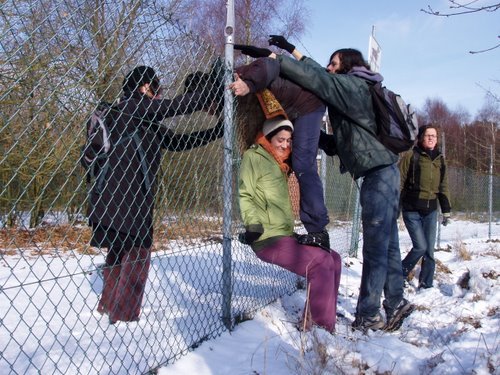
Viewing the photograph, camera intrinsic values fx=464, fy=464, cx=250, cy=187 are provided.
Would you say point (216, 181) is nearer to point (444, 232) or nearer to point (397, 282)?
point (397, 282)

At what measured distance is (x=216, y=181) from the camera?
3.66 m

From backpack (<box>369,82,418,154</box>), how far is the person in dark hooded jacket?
0.16ft

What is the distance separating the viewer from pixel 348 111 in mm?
3285

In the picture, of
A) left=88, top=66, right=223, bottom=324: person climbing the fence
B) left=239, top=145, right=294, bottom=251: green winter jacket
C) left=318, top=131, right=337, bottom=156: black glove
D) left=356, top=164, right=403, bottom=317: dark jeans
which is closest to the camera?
left=88, top=66, right=223, bottom=324: person climbing the fence

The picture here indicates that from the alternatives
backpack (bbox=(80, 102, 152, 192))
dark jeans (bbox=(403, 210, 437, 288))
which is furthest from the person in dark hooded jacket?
dark jeans (bbox=(403, 210, 437, 288))

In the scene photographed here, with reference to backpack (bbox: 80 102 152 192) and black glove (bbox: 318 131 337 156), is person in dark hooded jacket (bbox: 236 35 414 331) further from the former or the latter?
backpack (bbox: 80 102 152 192)

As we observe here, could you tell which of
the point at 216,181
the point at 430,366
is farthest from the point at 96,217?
the point at 430,366

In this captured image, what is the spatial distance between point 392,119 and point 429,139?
2.29m

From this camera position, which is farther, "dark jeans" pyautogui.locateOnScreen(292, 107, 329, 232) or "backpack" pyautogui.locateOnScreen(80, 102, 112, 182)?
"dark jeans" pyautogui.locateOnScreen(292, 107, 329, 232)

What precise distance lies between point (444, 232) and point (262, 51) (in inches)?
486

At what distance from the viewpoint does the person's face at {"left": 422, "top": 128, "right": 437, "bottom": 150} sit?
5.36m

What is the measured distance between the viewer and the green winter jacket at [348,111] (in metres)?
3.15

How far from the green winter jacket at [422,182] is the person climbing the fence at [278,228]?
2.41 m

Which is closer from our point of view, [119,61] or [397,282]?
[119,61]
